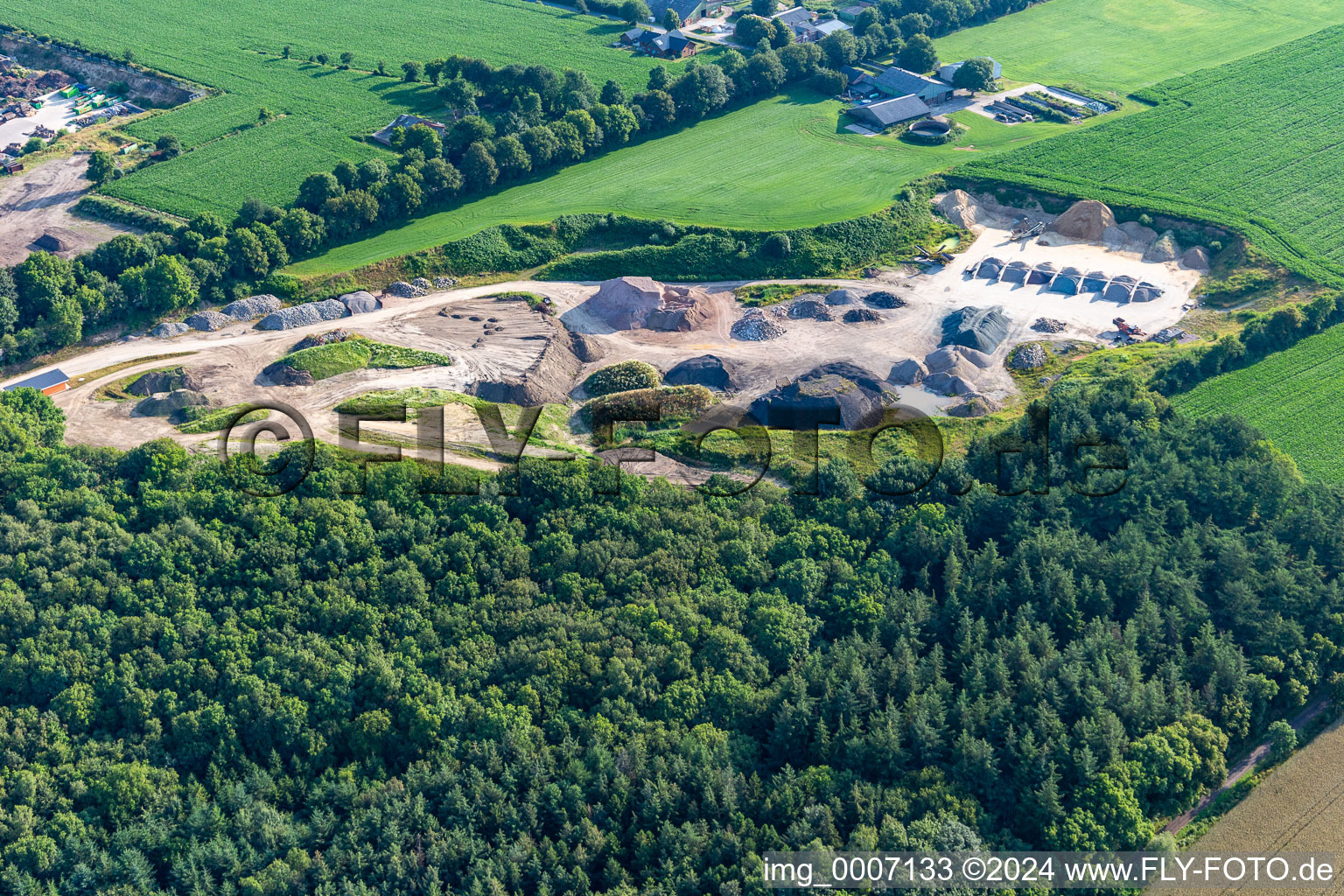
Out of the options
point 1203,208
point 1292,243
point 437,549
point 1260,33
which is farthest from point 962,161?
point 437,549

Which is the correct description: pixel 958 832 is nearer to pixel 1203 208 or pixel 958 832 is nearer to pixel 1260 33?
pixel 1203 208

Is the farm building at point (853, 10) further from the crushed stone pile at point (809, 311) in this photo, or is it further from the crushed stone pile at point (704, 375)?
the crushed stone pile at point (704, 375)

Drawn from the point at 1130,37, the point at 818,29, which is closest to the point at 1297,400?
the point at 818,29

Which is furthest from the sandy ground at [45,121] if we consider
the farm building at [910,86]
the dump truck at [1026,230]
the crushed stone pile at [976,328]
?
the dump truck at [1026,230]

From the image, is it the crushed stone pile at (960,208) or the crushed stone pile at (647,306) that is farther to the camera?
the crushed stone pile at (960,208)

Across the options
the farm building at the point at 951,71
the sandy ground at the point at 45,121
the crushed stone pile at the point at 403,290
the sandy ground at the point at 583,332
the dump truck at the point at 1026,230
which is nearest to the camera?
the sandy ground at the point at 583,332

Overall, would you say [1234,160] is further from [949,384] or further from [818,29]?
[818,29]
